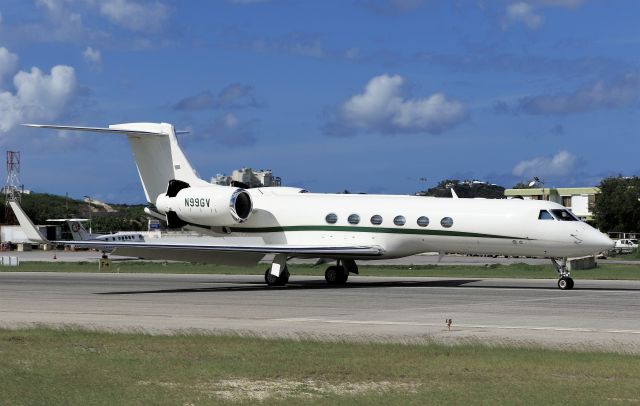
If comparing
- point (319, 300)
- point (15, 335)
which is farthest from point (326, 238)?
point (15, 335)

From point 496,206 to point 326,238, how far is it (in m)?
5.63

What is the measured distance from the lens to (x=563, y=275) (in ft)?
92.6

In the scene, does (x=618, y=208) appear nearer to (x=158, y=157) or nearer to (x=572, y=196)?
(x=572, y=196)

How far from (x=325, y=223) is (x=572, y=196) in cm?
11179

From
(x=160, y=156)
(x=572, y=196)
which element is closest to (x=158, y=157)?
(x=160, y=156)

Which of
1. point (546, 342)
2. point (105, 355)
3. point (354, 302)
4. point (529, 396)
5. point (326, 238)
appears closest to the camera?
point (529, 396)

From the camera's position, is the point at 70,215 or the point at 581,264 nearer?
the point at 581,264

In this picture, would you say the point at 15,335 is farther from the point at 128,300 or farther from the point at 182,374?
the point at 128,300

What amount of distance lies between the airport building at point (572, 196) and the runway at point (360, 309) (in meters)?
100

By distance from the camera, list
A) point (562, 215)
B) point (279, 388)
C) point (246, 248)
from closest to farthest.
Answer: point (279, 388)
point (562, 215)
point (246, 248)

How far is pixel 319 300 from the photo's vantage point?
24406mm

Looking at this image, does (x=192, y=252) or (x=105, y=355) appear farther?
(x=192, y=252)

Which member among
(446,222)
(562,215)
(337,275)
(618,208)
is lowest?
(337,275)

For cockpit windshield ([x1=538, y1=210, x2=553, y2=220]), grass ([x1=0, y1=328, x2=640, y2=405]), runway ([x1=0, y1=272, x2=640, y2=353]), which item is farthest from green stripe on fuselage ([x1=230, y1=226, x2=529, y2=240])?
grass ([x1=0, y1=328, x2=640, y2=405])
